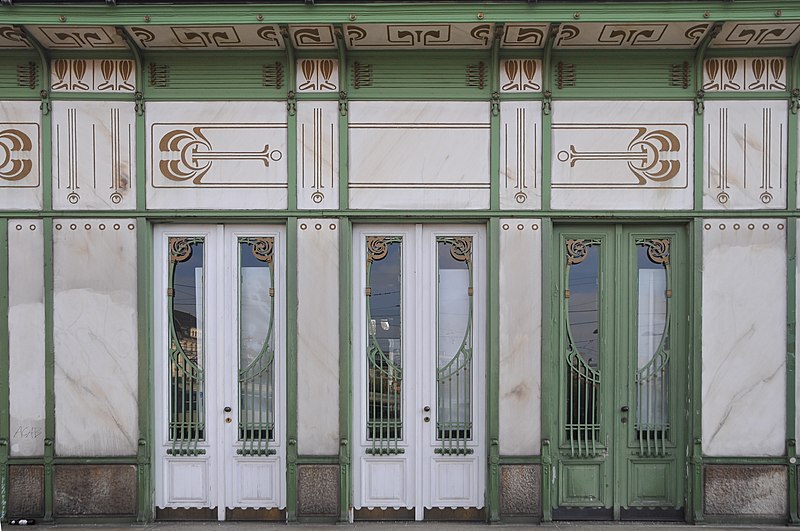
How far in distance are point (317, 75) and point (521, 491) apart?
13.0 feet

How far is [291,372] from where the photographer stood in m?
4.99

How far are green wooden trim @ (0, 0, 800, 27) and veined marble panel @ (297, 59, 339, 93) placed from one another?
435mm

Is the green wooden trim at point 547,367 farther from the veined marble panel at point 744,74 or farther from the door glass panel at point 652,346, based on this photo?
the veined marble panel at point 744,74

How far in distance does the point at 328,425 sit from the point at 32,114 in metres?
3.68

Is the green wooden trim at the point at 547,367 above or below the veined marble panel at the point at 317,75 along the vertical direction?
below

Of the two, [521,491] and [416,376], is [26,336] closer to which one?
[416,376]

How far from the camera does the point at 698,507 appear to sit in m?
4.95

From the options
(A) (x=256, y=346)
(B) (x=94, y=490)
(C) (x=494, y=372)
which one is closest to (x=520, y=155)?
(C) (x=494, y=372)

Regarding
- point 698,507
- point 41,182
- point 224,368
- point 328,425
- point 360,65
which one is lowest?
point 698,507

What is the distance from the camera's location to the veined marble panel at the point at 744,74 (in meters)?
Result: 4.95

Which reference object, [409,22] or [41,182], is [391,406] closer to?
[409,22]

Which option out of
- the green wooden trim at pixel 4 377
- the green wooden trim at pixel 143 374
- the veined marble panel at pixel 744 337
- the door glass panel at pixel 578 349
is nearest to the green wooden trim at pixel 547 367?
the door glass panel at pixel 578 349

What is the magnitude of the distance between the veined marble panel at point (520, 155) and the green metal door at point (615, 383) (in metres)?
0.48

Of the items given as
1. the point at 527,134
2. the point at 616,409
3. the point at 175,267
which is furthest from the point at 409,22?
the point at 616,409
